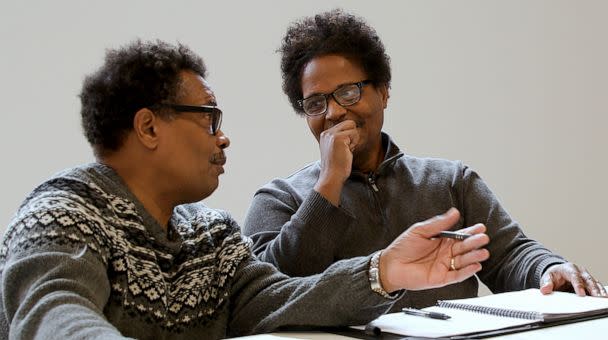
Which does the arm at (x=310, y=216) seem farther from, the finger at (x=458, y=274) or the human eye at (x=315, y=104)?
the finger at (x=458, y=274)

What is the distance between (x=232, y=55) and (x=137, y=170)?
143cm

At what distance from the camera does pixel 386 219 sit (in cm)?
216

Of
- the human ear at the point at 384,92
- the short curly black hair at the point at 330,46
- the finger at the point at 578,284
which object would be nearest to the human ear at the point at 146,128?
the short curly black hair at the point at 330,46

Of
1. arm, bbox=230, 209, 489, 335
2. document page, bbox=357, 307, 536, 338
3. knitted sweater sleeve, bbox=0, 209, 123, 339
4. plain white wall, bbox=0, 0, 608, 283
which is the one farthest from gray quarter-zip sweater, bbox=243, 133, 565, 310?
plain white wall, bbox=0, 0, 608, 283

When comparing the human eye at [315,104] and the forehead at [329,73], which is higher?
the forehead at [329,73]

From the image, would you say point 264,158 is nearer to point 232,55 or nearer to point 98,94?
point 232,55

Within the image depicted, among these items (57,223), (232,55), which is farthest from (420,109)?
(57,223)

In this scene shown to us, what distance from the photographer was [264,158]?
3.10 meters

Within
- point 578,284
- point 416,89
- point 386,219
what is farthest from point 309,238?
point 416,89

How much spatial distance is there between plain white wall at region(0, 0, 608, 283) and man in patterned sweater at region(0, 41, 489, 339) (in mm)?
1025

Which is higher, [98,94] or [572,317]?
[98,94]

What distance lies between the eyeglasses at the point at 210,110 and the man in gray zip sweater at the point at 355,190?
370 millimetres

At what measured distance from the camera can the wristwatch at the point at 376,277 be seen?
1.53m

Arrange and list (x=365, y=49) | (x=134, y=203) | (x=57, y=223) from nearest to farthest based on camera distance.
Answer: (x=57, y=223) → (x=134, y=203) → (x=365, y=49)
